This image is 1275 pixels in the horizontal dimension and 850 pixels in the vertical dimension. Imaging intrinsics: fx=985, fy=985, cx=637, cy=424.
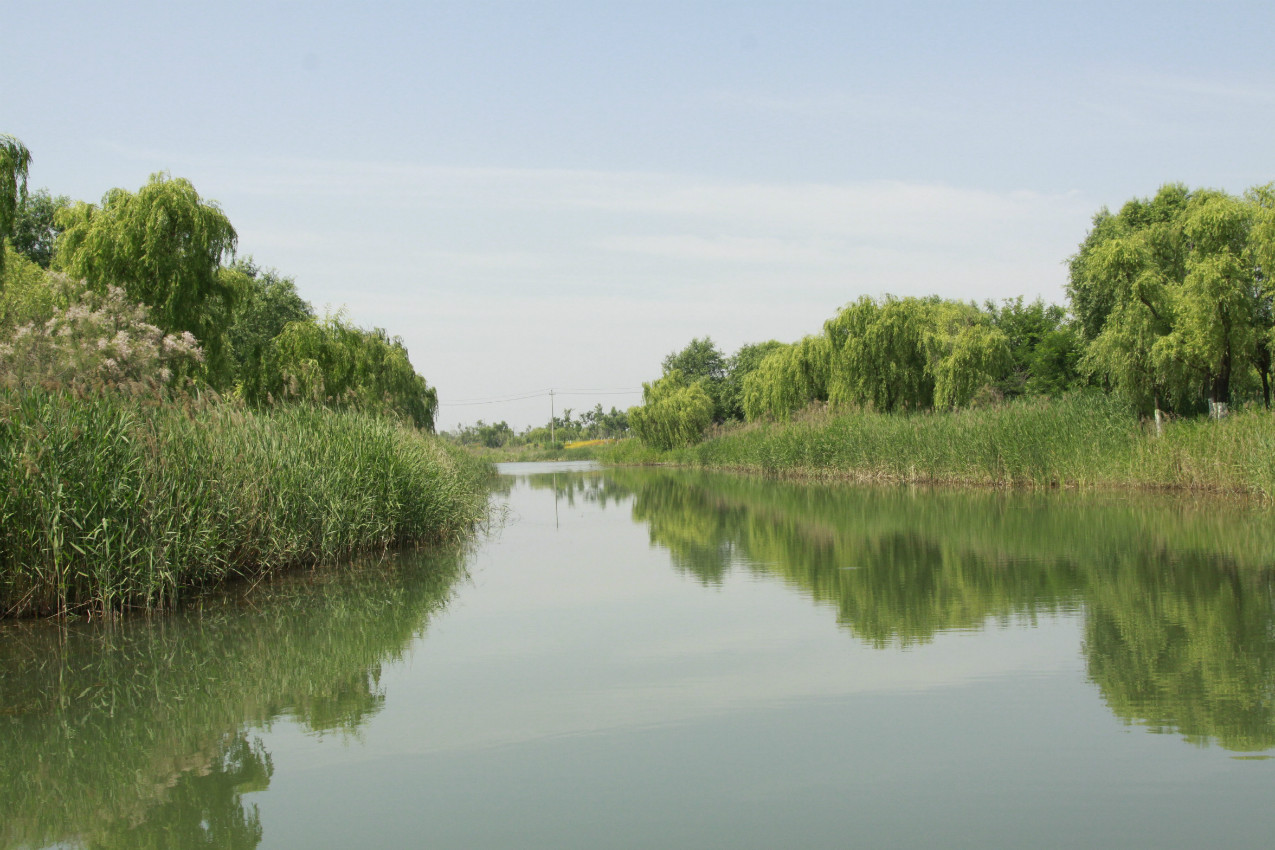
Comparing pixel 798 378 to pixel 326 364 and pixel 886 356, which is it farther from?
pixel 326 364

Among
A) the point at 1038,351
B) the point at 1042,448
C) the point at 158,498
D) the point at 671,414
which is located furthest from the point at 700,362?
the point at 158,498

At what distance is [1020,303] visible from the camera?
2016 inches

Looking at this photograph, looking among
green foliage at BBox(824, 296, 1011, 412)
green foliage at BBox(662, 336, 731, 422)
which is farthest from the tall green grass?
green foliage at BBox(662, 336, 731, 422)

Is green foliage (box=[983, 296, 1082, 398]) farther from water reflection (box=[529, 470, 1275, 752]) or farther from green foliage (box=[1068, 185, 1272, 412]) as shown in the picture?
water reflection (box=[529, 470, 1275, 752])

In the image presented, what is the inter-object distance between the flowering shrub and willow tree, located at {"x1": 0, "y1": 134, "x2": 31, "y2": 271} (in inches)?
45.3

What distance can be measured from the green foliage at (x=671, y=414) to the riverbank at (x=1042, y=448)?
2068 centimetres

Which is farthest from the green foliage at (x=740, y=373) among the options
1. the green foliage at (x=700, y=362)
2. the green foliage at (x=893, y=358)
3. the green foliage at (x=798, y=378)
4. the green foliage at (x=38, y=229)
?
the green foliage at (x=38, y=229)

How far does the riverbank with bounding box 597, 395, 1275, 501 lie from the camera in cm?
1762

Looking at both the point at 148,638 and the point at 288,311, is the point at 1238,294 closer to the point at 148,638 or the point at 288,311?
the point at 148,638

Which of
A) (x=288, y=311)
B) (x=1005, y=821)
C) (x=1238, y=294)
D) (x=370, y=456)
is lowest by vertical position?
(x=1005, y=821)

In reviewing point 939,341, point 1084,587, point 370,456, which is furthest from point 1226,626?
point 939,341

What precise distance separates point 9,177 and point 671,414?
4703cm

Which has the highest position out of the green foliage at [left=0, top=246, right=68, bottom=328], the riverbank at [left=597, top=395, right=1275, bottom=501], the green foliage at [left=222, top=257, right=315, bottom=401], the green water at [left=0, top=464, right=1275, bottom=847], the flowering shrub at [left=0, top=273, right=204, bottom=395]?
the green foliage at [left=222, top=257, right=315, bottom=401]

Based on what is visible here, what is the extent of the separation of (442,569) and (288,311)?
31408 mm
